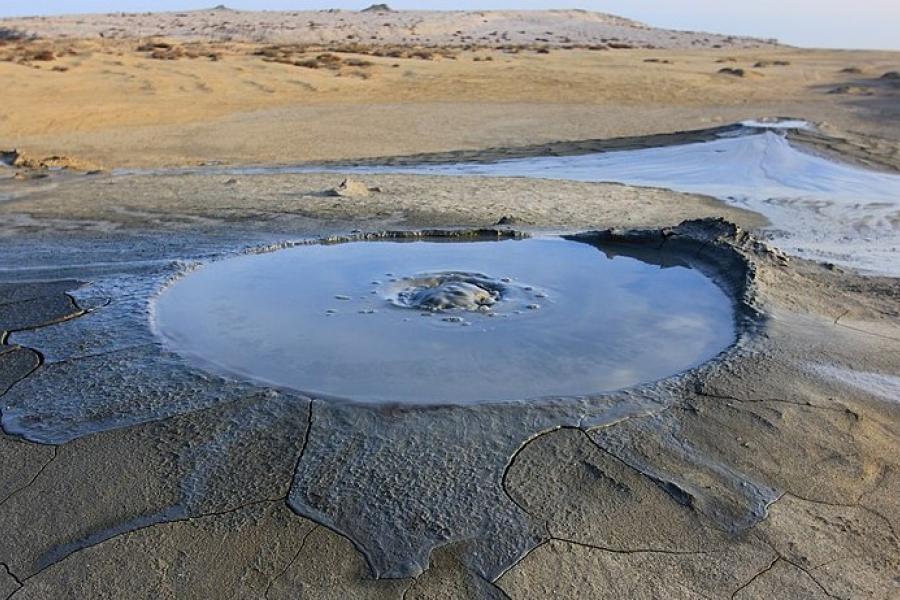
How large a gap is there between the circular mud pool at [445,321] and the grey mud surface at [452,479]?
198 mm

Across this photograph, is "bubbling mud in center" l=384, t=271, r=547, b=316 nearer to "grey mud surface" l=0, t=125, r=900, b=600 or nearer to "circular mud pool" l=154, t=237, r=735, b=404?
"circular mud pool" l=154, t=237, r=735, b=404

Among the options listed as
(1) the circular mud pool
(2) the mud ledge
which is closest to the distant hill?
(1) the circular mud pool

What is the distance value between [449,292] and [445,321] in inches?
16.2

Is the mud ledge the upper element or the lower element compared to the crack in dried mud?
upper

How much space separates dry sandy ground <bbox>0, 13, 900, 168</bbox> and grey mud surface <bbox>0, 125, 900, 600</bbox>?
7.74m

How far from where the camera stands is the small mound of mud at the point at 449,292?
5039mm

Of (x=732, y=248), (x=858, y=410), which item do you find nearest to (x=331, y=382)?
(x=858, y=410)

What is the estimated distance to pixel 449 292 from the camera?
203 inches

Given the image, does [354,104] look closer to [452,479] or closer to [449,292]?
[449,292]

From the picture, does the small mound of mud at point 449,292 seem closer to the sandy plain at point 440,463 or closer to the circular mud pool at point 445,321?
the circular mud pool at point 445,321

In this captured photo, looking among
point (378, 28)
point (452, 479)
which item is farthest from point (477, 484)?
point (378, 28)

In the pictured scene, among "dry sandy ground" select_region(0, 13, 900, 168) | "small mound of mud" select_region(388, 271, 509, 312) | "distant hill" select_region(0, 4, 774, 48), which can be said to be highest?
"small mound of mud" select_region(388, 271, 509, 312)

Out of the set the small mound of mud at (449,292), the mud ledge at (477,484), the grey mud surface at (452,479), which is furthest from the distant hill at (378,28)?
the mud ledge at (477,484)

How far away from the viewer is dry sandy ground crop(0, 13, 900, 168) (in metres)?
12.7
